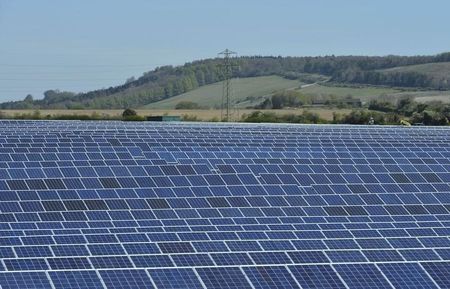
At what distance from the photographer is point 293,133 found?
65.4 meters

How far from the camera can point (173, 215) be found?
148ft

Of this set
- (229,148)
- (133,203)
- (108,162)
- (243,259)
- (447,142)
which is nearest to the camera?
(243,259)

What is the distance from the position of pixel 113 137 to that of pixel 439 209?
19.0 metres

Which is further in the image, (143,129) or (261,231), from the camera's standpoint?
(143,129)

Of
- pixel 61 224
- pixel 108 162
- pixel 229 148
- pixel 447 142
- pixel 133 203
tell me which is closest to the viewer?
pixel 61 224

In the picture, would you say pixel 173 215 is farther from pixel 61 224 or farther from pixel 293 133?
pixel 293 133

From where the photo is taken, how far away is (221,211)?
4625 cm

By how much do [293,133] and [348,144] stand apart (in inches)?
272

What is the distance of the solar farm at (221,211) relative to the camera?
38.0 meters

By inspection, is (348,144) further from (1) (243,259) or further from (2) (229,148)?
(1) (243,259)

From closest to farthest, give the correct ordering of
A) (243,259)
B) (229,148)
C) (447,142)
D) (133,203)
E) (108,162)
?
(243,259)
(133,203)
(108,162)
(229,148)
(447,142)

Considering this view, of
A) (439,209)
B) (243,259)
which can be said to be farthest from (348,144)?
(243,259)

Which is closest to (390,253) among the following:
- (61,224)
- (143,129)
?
(61,224)

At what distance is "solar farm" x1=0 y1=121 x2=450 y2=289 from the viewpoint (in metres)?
38.0
